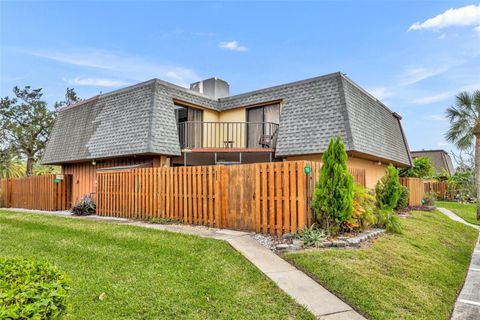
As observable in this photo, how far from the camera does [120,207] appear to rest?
40.0 ft

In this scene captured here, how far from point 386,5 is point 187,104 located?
901cm

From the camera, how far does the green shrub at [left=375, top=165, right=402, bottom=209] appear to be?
1157 cm

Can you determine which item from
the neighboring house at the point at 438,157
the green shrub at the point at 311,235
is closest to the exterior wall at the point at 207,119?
the green shrub at the point at 311,235

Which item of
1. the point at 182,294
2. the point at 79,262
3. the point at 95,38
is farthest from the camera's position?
the point at 95,38

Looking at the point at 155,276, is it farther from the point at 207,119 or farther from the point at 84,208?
the point at 207,119

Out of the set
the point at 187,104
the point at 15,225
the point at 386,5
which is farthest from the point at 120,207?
the point at 386,5

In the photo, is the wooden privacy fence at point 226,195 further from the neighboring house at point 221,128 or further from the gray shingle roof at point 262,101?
the neighboring house at point 221,128

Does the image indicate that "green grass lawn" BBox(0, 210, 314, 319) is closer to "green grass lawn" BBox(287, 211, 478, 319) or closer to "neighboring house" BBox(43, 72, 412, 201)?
"green grass lawn" BBox(287, 211, 478, 319)

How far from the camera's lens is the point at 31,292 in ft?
7.89

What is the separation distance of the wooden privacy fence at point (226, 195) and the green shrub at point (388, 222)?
1.71 meters

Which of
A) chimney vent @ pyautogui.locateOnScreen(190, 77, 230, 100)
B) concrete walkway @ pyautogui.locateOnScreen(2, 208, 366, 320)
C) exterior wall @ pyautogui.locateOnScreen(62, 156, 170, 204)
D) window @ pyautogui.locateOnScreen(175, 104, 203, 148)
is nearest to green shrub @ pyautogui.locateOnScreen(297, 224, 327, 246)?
concrete walkway @ pyautogui.locateOnScreen(2, 208, 366, 320)

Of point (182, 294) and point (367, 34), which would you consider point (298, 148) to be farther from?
point (182, 294)

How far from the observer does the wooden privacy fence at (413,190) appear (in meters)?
18.2

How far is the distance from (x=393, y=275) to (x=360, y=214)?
9.03 feet
